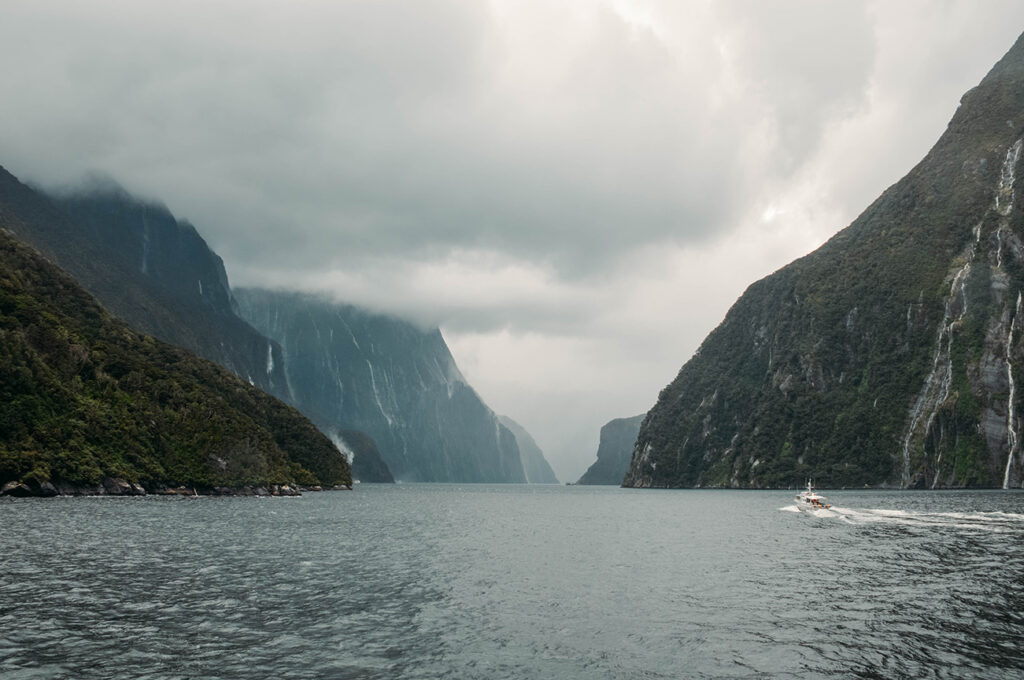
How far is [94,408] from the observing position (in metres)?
Answer: 140

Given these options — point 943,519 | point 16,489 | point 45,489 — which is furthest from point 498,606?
point 45,489

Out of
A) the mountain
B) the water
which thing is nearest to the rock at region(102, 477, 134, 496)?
the mountain

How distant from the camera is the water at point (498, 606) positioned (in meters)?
26.8

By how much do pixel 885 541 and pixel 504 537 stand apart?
3983 cm

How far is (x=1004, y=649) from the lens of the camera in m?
28.8

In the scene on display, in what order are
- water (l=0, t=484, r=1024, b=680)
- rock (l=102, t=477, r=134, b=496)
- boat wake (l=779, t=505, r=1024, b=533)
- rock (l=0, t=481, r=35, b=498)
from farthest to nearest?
1. rock (l=102, t=477, r=134, b=496)
2. rock (l=0, t=481, r=35, b=498)
3. boat wake (l=779, t=505, r=1024, b=533)
4. water (l=0, t=484, r=1024, b=680)

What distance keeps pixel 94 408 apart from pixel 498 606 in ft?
425

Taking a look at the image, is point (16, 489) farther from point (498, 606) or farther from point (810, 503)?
point (810, 503)

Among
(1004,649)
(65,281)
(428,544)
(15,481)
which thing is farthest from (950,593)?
(65,281)

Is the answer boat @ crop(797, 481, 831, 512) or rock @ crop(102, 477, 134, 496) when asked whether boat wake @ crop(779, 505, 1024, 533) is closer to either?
boat @ crop(797, 481, 831, 512)

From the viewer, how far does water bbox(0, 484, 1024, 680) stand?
2681 cm

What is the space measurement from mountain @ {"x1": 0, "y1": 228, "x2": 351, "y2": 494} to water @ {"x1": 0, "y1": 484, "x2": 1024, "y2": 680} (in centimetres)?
5790

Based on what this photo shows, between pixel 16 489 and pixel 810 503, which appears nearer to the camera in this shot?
pixel 16 489

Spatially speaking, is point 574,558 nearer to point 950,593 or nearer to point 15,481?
point 950,593
